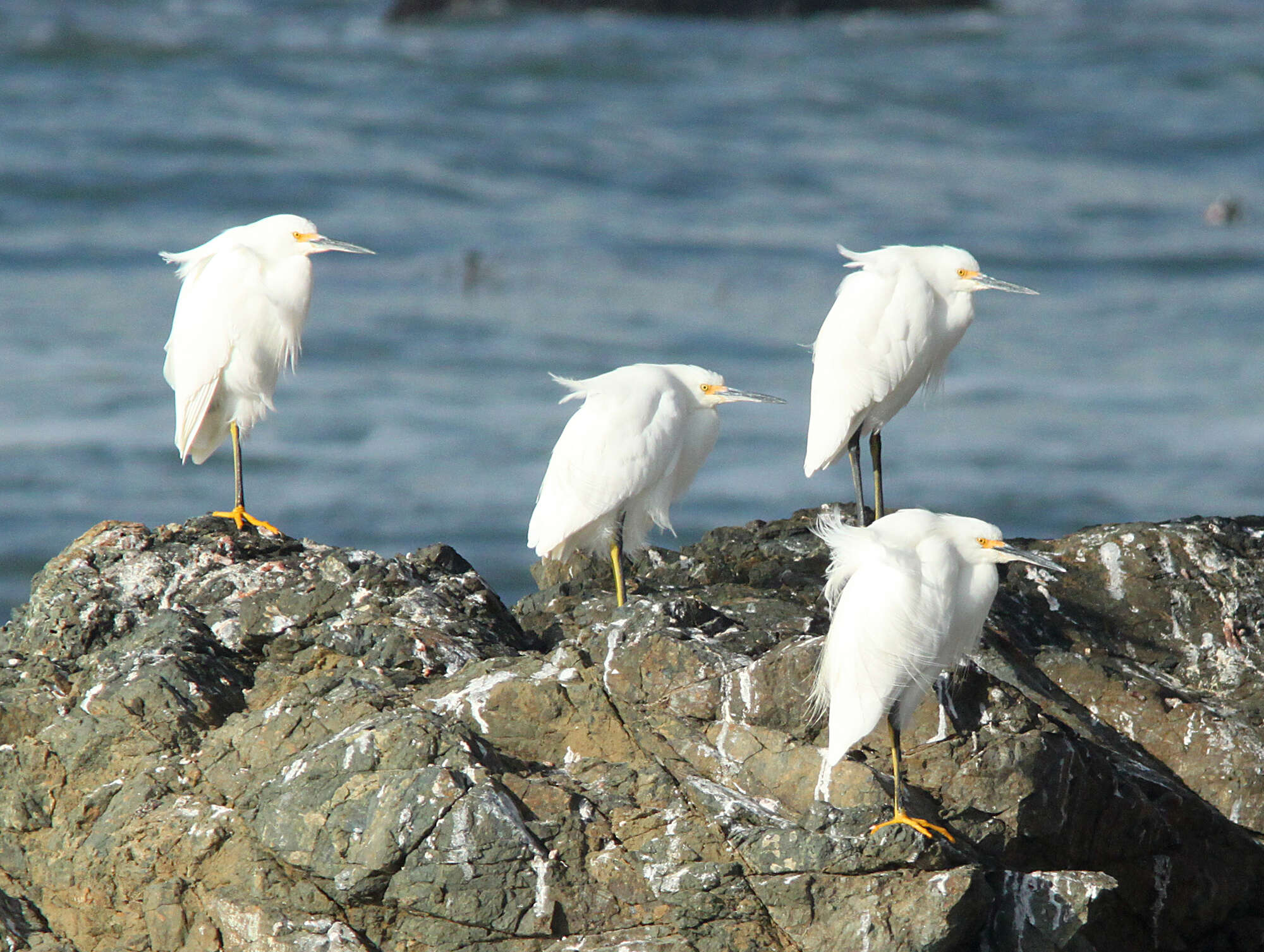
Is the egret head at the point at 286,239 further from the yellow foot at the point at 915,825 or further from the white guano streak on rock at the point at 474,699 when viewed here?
the yellow foot at the point at 915,825

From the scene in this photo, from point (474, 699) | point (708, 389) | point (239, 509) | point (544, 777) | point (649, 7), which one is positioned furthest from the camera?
point (649, 7)

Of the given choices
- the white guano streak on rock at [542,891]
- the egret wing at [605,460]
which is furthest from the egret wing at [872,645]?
the egret wing at [605,460]

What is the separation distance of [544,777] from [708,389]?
102 inches

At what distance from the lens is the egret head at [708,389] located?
24.9ft

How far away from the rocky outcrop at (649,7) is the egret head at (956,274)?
33.8 m

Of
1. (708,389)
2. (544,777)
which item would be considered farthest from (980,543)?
(708,389)

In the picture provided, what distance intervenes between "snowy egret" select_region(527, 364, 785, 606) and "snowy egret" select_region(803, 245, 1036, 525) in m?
0.46

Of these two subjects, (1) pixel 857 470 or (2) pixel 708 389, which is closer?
(2) pixel 708 389

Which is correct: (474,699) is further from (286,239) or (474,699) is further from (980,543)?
(286,239)

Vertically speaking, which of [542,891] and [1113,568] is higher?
[1113,568]

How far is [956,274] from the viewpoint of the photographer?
791 centimetres

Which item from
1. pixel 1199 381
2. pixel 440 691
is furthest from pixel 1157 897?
pixel 1199 381

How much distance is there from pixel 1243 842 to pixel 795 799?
6.87 ft

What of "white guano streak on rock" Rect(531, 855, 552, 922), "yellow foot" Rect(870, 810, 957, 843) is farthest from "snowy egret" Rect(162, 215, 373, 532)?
"yellow foot" Rect(870, 810, 957, 843)
